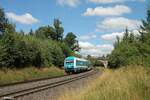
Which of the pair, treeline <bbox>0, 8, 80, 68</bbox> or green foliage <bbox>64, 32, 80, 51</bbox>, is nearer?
treeline <bbox>0, 8, 80, 68</bbox>

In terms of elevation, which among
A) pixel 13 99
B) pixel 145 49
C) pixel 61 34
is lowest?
pixel 13 99

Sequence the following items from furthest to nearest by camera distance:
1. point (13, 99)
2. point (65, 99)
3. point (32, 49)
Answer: point (32, 49) < point (13, 99) < point (65, 99)

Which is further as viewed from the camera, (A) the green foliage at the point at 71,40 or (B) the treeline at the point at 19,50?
(A) the green foliage at the point at 71,40

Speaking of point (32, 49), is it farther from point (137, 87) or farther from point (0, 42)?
point (137, 87)

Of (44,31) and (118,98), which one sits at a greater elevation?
(44,31)

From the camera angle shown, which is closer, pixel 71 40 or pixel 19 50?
pixel 19 50

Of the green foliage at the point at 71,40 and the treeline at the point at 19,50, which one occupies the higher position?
the green foliage at the point at 71,40

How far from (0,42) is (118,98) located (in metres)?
27.9

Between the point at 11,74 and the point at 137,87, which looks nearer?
the point at 137,87

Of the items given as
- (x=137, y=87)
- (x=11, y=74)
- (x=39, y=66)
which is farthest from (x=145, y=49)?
(x=39, y=66)

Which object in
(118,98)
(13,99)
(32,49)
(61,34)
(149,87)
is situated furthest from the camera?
(61,34)

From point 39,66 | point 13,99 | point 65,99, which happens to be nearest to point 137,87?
point 65,99

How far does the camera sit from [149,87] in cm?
1087

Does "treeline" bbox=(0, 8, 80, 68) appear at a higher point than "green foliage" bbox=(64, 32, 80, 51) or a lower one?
lower
